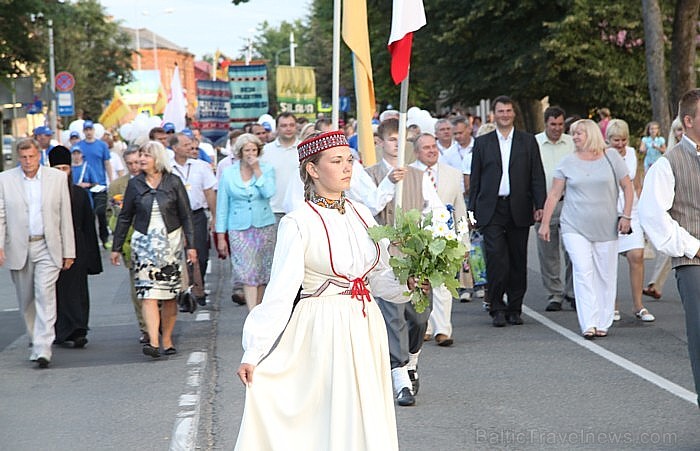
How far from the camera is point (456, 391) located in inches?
372

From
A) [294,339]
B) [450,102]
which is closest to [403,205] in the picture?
[294,339]

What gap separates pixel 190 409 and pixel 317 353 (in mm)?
3630

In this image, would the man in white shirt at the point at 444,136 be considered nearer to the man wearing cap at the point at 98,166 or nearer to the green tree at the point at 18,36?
the man wearing cap at the point at 98,166

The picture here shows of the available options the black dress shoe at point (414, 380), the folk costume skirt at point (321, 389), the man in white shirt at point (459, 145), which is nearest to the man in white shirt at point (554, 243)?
the man in white shirt at point (459, 145)

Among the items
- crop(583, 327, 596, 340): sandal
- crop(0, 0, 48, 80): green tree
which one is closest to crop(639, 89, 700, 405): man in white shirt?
Answer: crop(583, 327, 596, 340): sandal

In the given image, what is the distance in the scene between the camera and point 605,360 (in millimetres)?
10492

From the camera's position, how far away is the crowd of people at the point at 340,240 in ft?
18.7

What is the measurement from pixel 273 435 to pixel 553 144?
31.5ft

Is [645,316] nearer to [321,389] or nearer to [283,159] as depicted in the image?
[283,159]

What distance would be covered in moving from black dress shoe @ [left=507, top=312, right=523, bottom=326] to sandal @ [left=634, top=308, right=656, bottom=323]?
3.77 ft

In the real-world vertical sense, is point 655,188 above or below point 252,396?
above

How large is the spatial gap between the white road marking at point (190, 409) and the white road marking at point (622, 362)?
3267 mm

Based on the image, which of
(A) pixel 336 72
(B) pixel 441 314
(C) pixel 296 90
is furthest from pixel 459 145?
(C) pixel 296 90

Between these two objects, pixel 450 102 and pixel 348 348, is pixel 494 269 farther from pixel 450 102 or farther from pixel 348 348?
pixel 450 102
